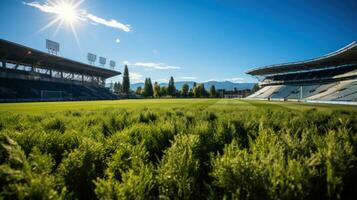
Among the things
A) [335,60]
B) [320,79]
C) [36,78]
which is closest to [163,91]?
[36,78]

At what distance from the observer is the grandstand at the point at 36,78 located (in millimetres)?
52188

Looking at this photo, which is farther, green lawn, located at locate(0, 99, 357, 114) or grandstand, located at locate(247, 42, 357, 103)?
grandstand, located at locate(247, 42, 357, 103)

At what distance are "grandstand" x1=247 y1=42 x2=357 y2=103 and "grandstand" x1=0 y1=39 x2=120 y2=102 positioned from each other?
71.2 meters

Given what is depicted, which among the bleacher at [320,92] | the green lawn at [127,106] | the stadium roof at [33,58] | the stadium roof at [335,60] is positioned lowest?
the green lawn at [127,106]

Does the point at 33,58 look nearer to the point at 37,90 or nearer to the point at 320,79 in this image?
the point at 37,90

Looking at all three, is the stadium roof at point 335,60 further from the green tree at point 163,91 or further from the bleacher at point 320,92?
the green tree at point 163,91

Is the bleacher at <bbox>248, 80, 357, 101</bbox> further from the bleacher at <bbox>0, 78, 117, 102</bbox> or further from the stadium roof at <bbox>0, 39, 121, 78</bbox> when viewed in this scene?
the stadium roof at <bbox>0, 39, 121, 78</bbox>

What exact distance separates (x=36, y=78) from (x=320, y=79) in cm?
9267

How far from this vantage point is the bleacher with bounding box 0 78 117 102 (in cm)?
5138

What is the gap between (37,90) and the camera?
2340 inches

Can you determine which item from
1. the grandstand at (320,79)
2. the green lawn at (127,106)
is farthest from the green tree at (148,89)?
the green lawn at (127,106)

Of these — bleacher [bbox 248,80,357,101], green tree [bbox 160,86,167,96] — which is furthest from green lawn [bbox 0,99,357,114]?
green tree [bbox 160,86,167,96]

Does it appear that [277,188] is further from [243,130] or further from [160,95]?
[160,95]

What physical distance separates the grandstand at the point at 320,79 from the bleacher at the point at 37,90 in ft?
230
